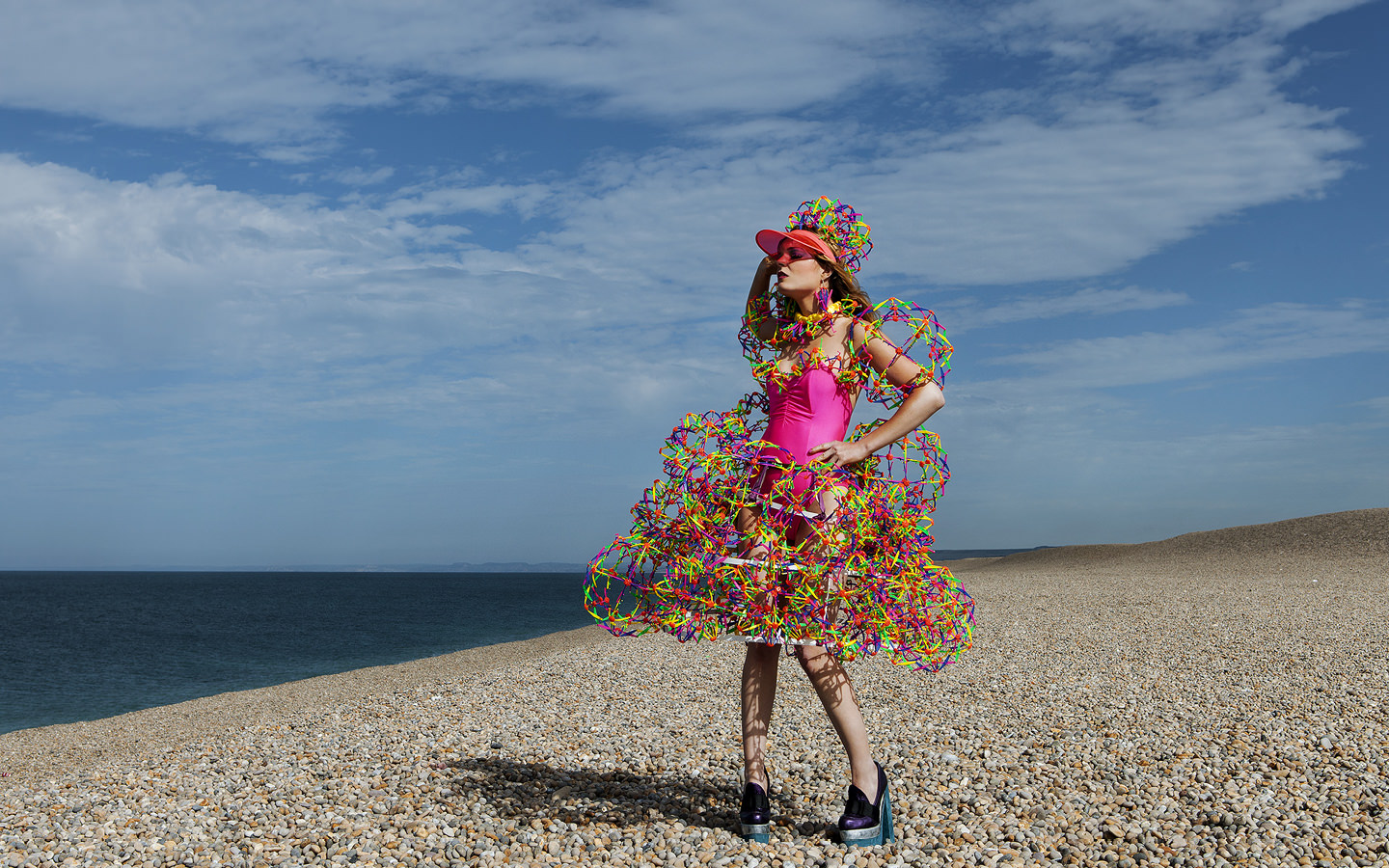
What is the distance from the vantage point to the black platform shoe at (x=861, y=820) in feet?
11.2

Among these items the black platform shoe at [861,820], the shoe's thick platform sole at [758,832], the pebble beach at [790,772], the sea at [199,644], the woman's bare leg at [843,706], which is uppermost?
the woman's bare leg at [843,706]

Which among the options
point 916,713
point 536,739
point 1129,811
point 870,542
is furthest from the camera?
point 916,713

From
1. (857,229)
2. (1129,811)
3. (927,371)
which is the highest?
(857,229)

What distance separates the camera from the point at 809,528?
3291 millimetres

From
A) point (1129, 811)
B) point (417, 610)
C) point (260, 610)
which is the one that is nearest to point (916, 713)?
point (1129, 811)

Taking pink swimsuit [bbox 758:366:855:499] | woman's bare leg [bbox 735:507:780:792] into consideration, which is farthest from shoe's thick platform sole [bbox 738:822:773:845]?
pink swimsuit [bbox 758:366:855:499]

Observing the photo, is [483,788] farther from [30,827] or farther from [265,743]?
[265,743]

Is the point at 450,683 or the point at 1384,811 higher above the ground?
the point at 1384,811

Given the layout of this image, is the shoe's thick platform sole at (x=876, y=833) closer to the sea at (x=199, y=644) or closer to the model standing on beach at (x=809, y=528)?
the model standing on beach at (x=809, y=528)

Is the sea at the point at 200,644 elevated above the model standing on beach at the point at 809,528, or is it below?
below

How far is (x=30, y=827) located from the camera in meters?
4.14

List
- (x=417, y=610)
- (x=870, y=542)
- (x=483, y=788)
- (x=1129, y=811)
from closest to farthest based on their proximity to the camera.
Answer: (x=870, y=542), (x=1129, y=811), (x=483, y=788), (x=417, y=610)

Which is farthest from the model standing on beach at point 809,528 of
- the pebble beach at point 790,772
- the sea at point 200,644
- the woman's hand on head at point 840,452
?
the sea at point 200,644

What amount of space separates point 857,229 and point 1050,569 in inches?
1033
